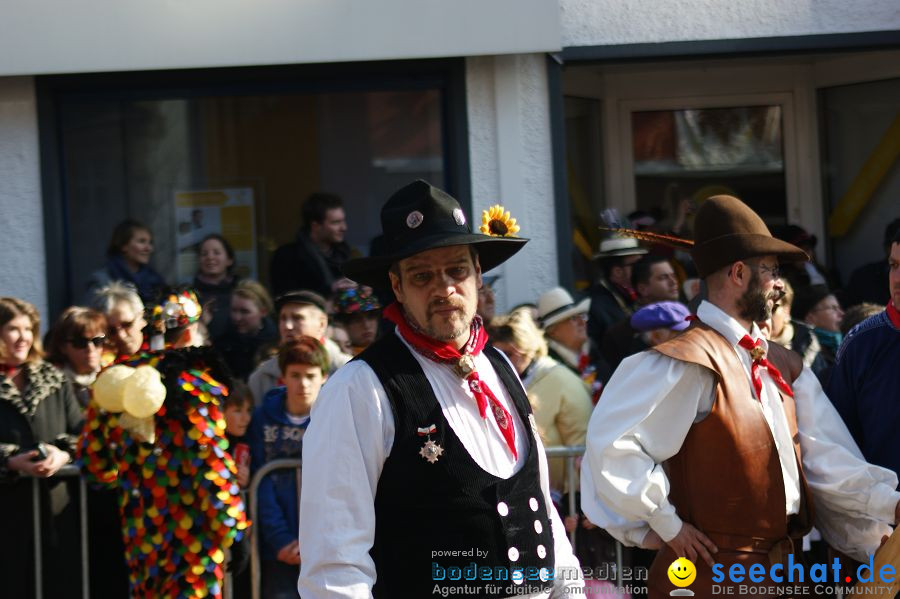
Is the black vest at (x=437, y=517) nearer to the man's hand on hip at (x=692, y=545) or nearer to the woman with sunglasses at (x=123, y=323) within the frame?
the man's hand on hip at (x=692, y=545)

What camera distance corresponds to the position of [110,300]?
702cm

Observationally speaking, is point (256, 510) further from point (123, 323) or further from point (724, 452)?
point (724, 452)

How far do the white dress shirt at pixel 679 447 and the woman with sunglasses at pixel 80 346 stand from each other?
322 cm

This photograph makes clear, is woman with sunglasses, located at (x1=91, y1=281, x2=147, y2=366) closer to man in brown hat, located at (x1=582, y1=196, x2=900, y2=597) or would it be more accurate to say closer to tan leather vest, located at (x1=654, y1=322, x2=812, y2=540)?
man in brown hat, located at (x1=582, y1=196, x2=900, y2=597)

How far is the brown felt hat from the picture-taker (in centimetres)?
464

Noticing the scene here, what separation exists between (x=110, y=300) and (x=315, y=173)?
2403mm

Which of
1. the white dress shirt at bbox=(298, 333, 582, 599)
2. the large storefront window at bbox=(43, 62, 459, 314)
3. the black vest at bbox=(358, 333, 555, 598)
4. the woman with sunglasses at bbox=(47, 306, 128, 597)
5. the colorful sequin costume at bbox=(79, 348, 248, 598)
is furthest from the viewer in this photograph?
the large storefront window at bbox=(43, 62, 459, 314)

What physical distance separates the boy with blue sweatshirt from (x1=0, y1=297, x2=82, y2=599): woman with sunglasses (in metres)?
0.94

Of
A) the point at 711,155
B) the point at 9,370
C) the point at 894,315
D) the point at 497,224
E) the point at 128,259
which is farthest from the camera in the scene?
the point at 711,155

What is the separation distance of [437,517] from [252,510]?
2.87 meters

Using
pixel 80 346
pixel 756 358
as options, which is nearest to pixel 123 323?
pixel 80 346

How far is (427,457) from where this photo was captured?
142 inches

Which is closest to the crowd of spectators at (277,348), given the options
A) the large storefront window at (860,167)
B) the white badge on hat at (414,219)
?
the large storefront window at (860,167)

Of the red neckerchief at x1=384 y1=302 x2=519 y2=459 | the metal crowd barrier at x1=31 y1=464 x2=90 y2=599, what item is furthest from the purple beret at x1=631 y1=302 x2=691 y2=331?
the red neckerchief at x1=384 y1=302 x2=519 y2=459
